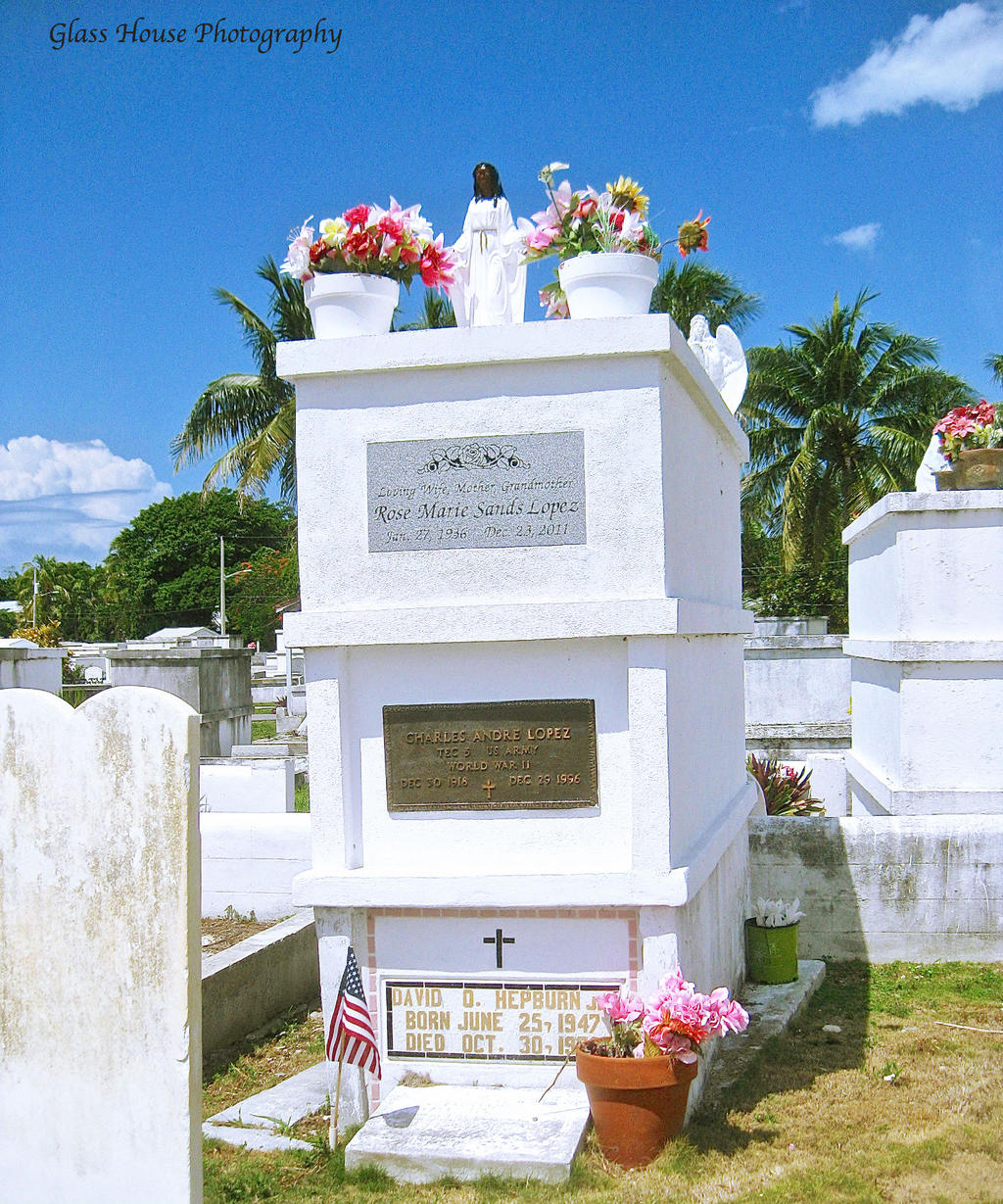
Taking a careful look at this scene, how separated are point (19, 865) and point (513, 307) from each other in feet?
12.3

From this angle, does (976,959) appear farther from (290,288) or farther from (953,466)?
(290,288)

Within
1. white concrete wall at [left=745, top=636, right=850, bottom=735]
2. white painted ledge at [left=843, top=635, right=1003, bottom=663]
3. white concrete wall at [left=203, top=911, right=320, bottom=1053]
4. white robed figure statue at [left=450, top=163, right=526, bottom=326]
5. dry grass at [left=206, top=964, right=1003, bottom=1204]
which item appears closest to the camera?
dry grass at [left=206, top=964, right=1003, bottom=1204]

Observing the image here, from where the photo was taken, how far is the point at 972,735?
9164mm

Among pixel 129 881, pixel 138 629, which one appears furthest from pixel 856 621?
pixel 138 629

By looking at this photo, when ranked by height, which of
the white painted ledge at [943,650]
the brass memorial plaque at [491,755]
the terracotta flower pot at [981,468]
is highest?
the terracotta flower pot at [981,468]

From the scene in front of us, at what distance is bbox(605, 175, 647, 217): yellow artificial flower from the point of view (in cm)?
598

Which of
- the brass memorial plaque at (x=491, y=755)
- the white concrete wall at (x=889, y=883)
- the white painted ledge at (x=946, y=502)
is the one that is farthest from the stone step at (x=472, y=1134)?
the white painted ledge at (x=946, y=502)

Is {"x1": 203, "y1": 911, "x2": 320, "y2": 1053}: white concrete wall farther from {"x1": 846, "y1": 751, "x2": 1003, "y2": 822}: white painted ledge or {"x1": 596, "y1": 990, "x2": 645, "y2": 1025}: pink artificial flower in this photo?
{"x1": 846, "y1": 751, "x2": 1003, "y2": 822}: white painted ledge

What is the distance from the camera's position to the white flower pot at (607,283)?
18.7 ft

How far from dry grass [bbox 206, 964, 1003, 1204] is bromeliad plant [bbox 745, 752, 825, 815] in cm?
342

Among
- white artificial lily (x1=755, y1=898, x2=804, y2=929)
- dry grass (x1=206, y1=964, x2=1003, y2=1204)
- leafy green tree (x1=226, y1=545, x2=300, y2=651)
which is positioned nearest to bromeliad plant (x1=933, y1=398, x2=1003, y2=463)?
white artificial lily (x1=755, y1=898, x2=804, y2=929)

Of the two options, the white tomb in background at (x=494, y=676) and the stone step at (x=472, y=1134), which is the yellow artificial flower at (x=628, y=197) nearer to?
the white tomb in background at (x=494, y=676)

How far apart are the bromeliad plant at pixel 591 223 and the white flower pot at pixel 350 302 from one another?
0.82m

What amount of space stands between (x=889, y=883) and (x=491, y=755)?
387cm
